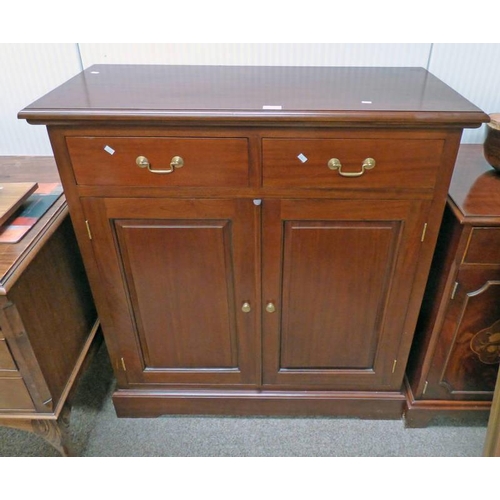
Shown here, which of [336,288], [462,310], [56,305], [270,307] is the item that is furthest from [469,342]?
[56,305]

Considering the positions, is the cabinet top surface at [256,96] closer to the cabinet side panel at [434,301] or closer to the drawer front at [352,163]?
the drawer front at [352,163]

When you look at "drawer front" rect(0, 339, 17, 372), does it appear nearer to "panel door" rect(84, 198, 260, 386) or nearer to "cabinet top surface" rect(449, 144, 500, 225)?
"panel door" rect(84, 198, 260, 386)

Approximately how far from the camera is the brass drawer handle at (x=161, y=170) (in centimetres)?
84

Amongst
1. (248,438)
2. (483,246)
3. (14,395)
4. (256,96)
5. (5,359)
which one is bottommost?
(248,438)

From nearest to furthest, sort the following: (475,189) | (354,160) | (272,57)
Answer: (354,160) < (475,189) < (272,57)

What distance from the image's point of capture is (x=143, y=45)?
1.16m

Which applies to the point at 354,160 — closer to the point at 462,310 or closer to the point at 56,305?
the point at 462,310

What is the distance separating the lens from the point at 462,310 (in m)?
1.01

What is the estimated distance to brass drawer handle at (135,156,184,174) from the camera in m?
0.84

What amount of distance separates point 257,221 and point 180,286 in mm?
258

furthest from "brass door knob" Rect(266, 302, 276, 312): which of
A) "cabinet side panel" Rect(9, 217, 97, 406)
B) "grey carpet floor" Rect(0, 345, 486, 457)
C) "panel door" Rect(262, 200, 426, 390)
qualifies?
"cabinet side panel" Rect(9, 217, 97, 406)

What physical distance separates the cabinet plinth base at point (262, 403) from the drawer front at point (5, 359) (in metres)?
0.34

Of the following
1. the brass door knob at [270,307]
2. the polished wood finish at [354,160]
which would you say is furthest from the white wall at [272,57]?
the brass door knob at [270,307]

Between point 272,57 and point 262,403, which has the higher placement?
point 272,57
